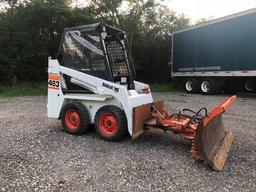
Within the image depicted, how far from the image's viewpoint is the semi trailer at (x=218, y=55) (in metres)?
10.4

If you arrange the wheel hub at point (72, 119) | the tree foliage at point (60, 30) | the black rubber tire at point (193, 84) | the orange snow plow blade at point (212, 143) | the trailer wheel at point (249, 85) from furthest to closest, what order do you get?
the tree foliage at point (60, 30) → the black rubber tire at point (193, 84) → the trailer wheel at point (249, 85) → the wheel hub at point (72, 119) → the orange snow plow blade at point (212, 143)

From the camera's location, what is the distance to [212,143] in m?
3.58

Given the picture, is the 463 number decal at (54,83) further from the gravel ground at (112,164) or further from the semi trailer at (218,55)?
the semi trailer at (218,55)

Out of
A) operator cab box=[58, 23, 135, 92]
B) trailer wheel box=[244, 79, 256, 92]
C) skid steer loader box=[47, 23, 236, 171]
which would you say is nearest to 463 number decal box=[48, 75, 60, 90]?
skid steer loader box=[47, 23, 236, 171]

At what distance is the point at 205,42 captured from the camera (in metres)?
12.1

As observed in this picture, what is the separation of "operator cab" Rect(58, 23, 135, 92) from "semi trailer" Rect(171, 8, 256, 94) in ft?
24.1

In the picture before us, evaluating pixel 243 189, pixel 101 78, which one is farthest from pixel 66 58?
pixel 243 189

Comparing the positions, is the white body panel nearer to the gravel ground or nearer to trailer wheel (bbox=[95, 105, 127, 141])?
trailer wheel (bbox=[95, 105, 127, 141])

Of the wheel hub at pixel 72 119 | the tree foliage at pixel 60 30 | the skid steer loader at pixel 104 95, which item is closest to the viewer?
the skid steer loader at pixel 104 95

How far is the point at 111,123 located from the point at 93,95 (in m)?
0.66

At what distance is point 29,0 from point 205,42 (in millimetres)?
11013

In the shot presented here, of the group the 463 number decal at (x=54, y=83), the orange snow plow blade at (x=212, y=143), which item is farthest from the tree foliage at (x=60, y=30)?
the orange snow plow blade at (x=212, y=143)

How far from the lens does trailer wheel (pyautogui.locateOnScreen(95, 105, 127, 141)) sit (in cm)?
420

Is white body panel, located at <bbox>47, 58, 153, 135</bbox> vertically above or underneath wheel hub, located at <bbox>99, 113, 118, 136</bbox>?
above
